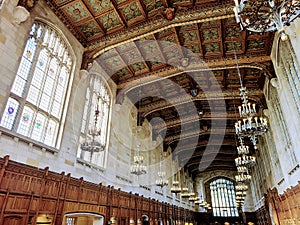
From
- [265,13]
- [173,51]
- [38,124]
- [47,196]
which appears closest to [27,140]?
[38,124]

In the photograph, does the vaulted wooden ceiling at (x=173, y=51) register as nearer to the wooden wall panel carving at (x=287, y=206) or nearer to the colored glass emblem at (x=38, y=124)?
the colored glass emblem at (x=38, y=124)

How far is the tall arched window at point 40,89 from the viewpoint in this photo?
6523 mm

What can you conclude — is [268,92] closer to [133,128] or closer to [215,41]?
[215,41]

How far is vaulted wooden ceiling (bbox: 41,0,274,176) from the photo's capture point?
28.6 feet

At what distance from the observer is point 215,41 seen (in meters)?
10.4

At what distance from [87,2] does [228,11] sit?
524cm

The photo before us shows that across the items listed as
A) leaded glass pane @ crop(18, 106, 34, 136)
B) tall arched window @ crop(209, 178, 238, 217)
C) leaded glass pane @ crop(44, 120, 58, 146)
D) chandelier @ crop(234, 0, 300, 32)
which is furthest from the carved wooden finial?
tall arched window @ crop(209, 178, 238, 217)

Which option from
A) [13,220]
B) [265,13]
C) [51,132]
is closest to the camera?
[265,13]

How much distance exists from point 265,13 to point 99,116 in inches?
330

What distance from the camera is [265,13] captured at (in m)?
4.16

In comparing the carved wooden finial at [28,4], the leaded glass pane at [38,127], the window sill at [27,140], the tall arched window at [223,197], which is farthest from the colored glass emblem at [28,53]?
the tall arched window at [223,197]

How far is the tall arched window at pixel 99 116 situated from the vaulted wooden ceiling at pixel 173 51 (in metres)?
0.99

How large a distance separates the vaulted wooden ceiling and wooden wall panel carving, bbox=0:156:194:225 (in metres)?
5.03

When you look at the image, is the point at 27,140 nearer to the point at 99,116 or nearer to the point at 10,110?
the point at 10,110
